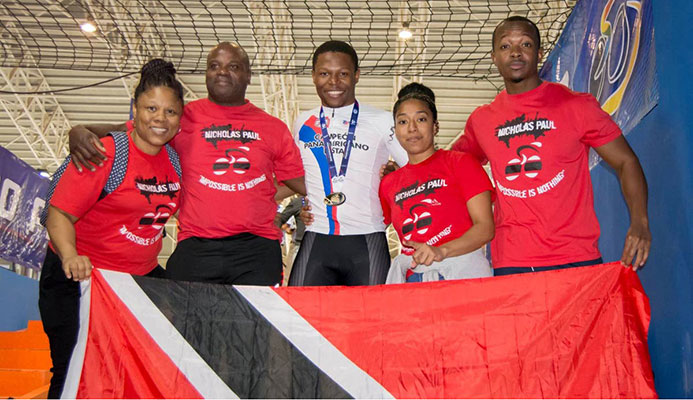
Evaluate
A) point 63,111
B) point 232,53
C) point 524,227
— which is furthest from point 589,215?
point 63,111

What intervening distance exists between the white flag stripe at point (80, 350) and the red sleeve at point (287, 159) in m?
1.29

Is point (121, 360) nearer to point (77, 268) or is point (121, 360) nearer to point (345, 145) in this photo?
point (77, 268)

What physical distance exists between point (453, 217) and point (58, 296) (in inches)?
75.7

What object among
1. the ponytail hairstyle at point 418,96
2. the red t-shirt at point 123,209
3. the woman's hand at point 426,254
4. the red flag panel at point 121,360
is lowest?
the red flag panel at point 121,360

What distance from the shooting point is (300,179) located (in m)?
3.87

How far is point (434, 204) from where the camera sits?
3.33m

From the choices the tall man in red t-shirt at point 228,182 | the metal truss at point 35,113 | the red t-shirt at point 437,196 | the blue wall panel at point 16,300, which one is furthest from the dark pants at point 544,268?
the metal truss at point 35,113

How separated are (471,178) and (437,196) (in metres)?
0.19

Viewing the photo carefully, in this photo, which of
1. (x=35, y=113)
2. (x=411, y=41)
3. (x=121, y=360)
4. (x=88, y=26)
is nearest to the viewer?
(x=121, y=360)

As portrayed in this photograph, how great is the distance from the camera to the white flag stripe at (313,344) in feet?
9.21

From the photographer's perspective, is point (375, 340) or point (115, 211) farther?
point (115, 211)

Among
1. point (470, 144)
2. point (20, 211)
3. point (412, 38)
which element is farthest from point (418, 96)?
point (412, 38)

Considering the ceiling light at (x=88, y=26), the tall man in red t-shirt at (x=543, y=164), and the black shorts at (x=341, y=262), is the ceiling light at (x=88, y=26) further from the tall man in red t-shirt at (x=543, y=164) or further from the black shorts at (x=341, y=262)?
the tall man in red t-shirt at (x=543, y=164)

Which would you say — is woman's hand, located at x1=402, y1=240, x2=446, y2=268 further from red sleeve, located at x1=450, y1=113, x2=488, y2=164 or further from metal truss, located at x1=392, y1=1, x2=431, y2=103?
metal truss, located at x1=392, y1=1, x2=431, y2=103
